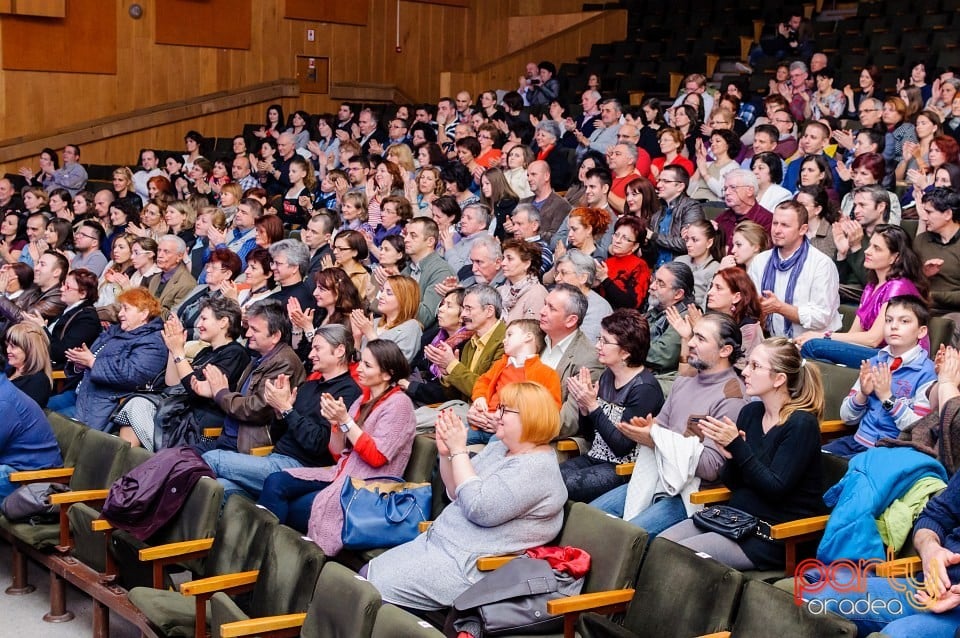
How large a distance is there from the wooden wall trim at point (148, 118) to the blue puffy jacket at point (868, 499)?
360 inches

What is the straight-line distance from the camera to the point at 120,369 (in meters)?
4.42

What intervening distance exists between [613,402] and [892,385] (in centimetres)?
83

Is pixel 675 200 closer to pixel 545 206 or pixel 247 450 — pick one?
pixel 545 206

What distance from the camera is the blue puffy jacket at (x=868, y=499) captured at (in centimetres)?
271

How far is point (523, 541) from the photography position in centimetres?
292

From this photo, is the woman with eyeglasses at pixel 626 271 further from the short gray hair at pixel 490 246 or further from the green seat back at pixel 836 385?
the green seat back at pixel 836 385

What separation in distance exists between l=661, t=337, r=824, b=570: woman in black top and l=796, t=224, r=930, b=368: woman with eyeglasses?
40.3 inches

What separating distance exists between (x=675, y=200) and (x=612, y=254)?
58 cm

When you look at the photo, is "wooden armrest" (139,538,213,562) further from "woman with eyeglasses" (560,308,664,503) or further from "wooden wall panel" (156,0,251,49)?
"wooden wall panel" (156,0,251,49)

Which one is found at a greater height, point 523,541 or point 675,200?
point 675,200

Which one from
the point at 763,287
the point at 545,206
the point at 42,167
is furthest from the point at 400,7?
the point at 763,287

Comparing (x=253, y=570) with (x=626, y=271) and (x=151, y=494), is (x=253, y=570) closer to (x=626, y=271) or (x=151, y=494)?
(x=151, y=494)

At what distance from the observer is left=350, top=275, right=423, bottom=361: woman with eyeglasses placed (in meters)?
4.39

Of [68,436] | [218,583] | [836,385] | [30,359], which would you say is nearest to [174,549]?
[218,583]
